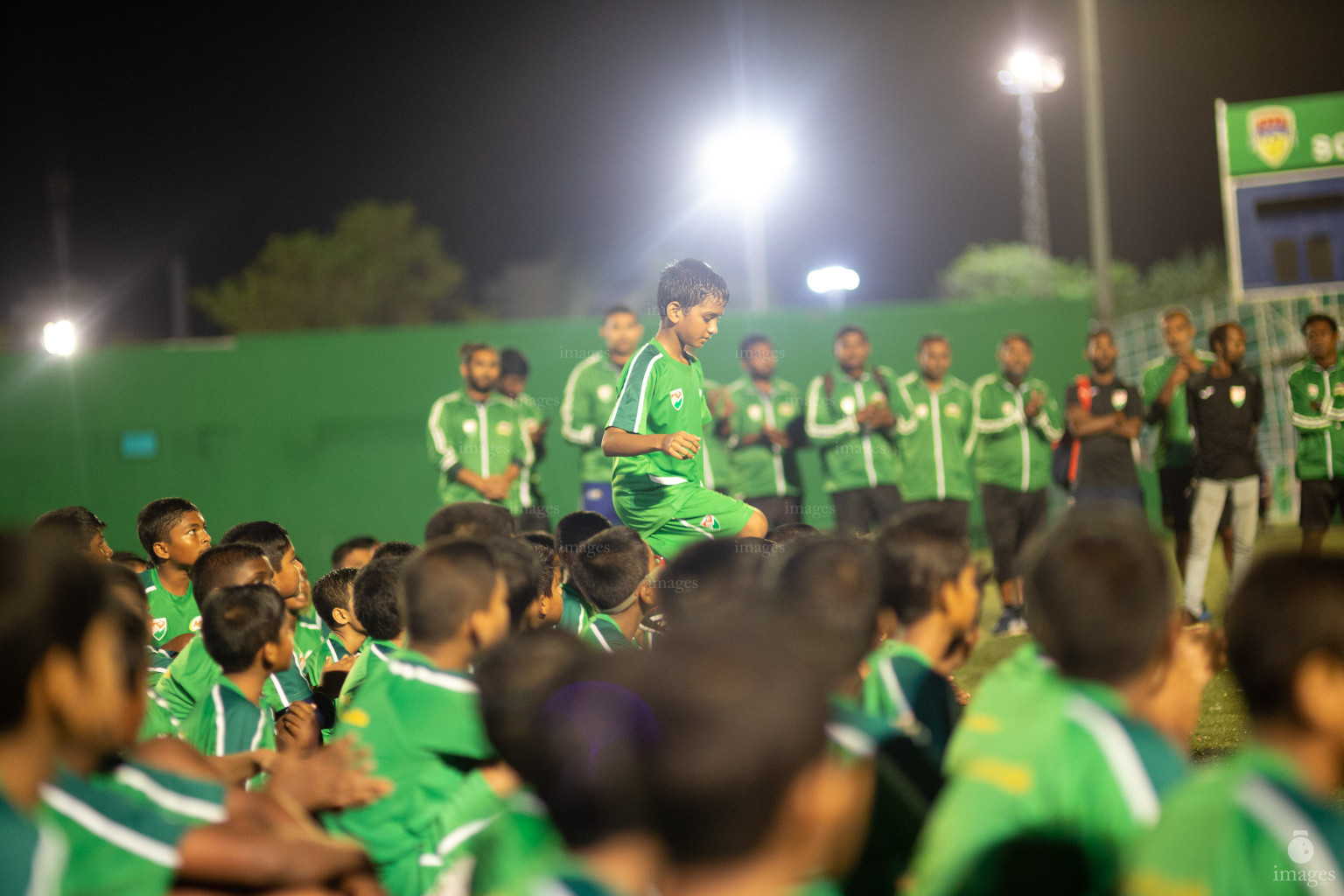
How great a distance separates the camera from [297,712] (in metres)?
3.93

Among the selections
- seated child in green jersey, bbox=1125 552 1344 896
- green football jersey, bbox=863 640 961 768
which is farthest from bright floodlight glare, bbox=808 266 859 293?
seated child in green jersey, bbox=1125 552 1344 896

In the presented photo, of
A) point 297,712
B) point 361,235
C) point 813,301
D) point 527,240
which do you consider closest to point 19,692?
point 297,712

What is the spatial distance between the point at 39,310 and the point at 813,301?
28.0m

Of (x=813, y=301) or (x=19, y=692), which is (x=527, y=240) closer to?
(x=813, y=301)

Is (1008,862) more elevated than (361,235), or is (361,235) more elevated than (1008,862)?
(361,235)

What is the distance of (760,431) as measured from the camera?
9750mm

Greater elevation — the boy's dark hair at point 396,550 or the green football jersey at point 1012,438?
the green football jersey at point 1012,438

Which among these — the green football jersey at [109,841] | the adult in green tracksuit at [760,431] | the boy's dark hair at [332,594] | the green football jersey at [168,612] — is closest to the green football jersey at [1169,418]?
the adult in green tracksuit at [760,431]

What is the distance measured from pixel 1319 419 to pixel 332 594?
24.2 feet

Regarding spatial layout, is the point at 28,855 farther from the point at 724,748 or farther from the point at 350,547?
the point at 350,547

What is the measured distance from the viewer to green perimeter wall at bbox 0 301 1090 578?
13648 mm

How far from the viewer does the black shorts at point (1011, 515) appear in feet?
31.2

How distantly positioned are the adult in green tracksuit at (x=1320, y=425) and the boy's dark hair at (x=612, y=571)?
242 inches

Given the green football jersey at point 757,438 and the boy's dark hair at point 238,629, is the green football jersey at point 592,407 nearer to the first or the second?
the green football jersey at point 757,438
